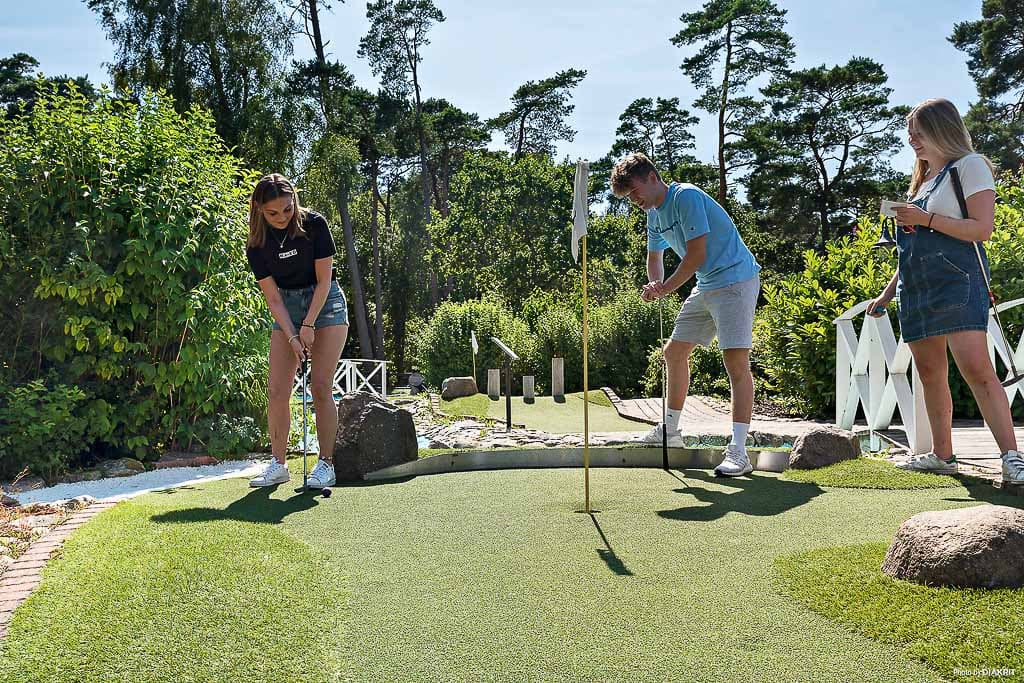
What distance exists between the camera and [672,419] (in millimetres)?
4957

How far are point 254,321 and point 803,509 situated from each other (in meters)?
4.13

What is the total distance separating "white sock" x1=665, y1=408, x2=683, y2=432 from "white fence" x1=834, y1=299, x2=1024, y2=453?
4.02 ft

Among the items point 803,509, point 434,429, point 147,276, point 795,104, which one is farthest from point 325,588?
point 795,104

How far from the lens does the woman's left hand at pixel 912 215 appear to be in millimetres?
3562

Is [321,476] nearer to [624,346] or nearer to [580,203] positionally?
[580,203]

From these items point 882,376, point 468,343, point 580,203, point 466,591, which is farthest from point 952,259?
point 468,343

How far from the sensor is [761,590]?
8.17 ft

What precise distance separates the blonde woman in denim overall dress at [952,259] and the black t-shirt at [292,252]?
8.87 feet

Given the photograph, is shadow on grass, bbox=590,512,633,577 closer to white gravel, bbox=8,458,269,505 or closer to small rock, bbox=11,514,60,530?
small rock, bbox=11,514,60,530

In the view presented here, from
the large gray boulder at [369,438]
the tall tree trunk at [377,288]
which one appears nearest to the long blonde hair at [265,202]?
the large gray boulder at [369,438]

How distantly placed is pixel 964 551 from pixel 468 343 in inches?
543

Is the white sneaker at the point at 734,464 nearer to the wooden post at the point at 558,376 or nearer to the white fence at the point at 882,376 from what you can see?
the white fence at the point at 882,376

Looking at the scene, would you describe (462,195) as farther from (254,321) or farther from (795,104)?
(254,321)

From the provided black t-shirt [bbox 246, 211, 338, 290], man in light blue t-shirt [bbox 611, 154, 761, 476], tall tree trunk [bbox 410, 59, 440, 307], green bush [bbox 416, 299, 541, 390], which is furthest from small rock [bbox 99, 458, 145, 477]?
tall tree trunk [bbox 410, 59, 440, 307]
